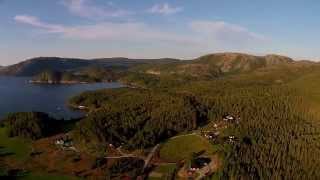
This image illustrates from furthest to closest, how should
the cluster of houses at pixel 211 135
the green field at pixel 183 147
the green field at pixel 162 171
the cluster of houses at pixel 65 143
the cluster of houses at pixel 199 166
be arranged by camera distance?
the cluster of houses at pixel 211 135
the cluster of houses at pixel 65 143
the green field at pixel 183 147
the cluster of houses at pixel 199 166
the green field at pixel 162 171

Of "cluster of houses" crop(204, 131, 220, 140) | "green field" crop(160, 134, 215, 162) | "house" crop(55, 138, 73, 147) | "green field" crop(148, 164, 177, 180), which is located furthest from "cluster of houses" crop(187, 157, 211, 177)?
"house" crop(55, 138, 73, 147)

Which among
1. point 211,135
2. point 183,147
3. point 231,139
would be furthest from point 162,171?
point 211,135

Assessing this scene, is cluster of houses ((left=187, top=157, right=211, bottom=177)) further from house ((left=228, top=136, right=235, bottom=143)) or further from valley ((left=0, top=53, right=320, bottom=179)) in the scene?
house ((left=228, top=136, right=235, bottom=143))

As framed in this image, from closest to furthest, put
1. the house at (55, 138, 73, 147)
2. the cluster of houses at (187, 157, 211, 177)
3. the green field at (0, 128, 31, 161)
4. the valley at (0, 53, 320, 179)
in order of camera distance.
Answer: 1. the cluster of houses at (187, 157, 211, 177)
2. the valley at (0, 53, 320, 179)
3. the green field at (0, 128, 31, 161)
4. the house at (55, 138, 73, 147)

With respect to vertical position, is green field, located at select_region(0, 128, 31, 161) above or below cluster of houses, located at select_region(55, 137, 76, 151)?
below

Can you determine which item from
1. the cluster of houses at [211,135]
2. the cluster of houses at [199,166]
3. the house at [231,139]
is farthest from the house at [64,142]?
the house at [231,139]

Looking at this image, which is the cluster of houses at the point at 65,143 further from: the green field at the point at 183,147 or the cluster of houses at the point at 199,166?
the cluster of houses at the point at 199,166

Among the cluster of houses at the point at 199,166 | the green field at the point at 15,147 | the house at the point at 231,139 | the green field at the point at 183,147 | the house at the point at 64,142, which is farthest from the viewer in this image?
the house at the point at 64,142
